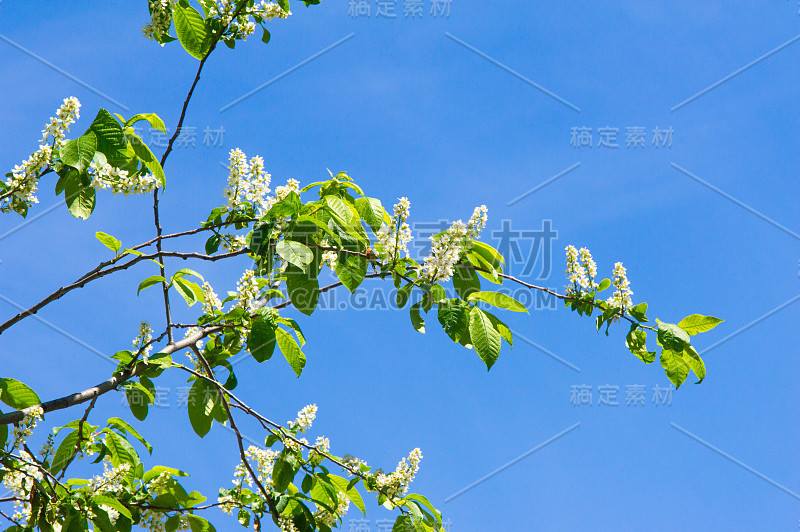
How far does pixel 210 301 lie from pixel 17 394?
3.14 ft

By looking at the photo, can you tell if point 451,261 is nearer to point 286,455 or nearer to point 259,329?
point 259,329

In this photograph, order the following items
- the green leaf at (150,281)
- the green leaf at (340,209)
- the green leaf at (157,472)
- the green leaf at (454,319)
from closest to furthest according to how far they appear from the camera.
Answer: the green leaf at (454,319) → the green leaf at (340,209) → the green leaf at (150,281) → the green leaf at (157,472)

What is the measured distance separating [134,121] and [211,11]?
0.66 m

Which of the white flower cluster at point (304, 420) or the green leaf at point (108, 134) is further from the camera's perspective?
the white flower cluster at point (304, 420)

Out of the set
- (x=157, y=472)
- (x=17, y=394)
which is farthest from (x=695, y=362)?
(x=17, y=394)

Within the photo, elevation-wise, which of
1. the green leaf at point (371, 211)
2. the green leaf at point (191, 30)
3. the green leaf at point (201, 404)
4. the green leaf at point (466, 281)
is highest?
the green leaf at point (191, 30)

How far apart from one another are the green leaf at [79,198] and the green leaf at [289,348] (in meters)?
1.06

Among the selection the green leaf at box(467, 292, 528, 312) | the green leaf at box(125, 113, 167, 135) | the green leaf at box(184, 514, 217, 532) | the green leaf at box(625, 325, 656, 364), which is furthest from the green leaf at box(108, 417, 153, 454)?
the green leaf at box(625, 325, 656, 364)

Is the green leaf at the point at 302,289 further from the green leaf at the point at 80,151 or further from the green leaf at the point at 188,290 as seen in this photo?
the green leaf at the point at 80,151

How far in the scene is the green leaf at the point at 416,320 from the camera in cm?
290

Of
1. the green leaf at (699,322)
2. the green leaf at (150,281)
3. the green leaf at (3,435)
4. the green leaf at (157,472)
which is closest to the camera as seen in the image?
the green leaf at (3,435)

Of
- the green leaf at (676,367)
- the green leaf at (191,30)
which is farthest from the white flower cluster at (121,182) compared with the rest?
the green leaf at (676,367)

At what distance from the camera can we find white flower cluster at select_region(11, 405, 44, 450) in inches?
107

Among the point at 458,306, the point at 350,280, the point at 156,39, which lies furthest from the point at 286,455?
the point at 156,39
